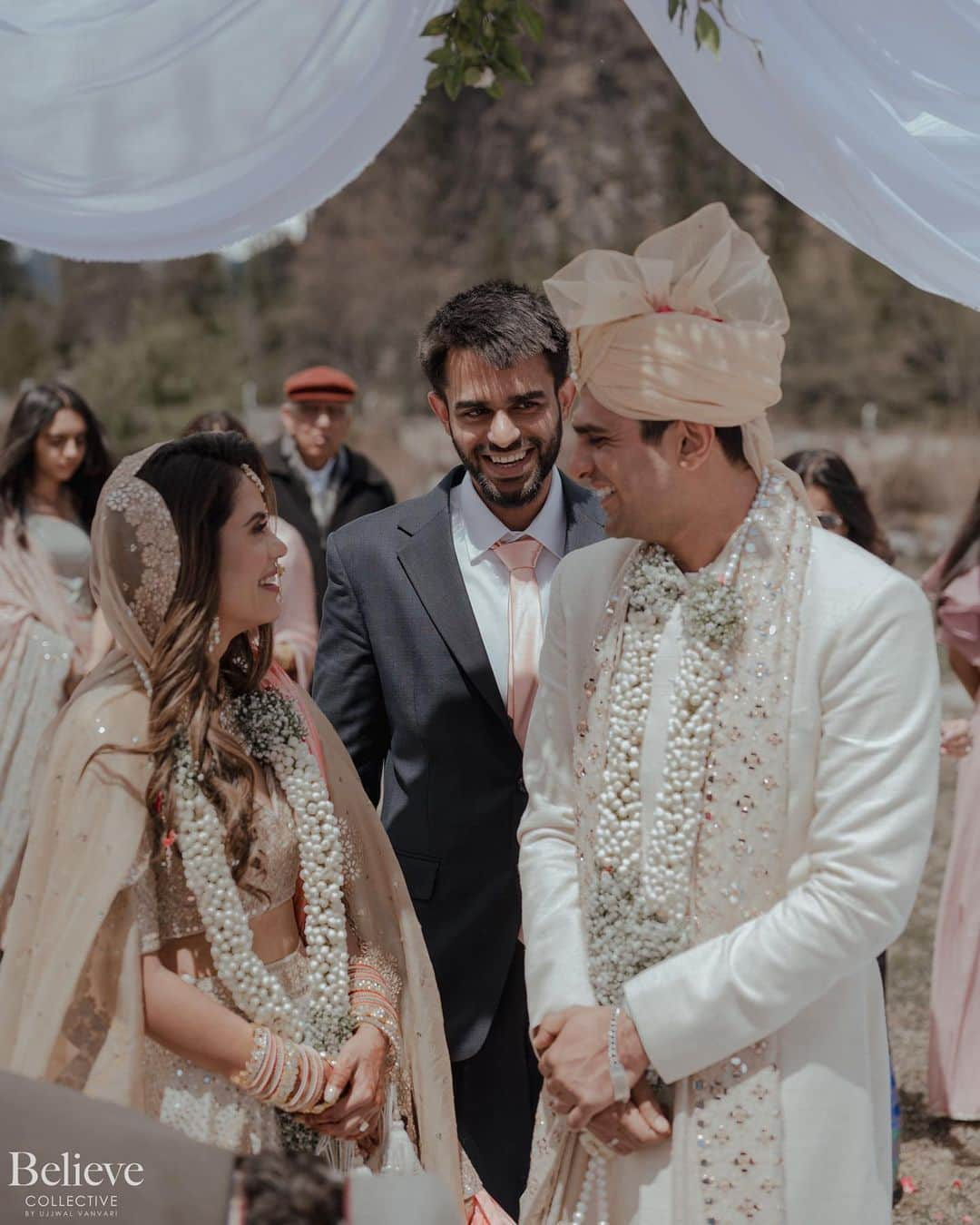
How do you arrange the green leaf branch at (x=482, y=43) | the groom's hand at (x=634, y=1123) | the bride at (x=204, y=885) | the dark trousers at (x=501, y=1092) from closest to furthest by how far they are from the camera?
the groom's hand at (x=634, y=1123)
the bride at (x=204, y=885)
the green leaf branch at (x=482, y=43)
the dark trousers at (x=501, y=1092)

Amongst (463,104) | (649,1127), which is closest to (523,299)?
(649,1127)

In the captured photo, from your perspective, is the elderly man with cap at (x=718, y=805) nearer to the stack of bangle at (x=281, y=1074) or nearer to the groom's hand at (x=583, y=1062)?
the groom's hand at (x=583, y=1062)

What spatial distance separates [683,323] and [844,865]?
2.96ft

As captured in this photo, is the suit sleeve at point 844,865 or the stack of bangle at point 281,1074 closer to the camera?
the suit sleeve at point 844,865

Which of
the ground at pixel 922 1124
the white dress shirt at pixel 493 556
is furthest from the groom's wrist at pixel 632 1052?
the ground at pixel 922 1124

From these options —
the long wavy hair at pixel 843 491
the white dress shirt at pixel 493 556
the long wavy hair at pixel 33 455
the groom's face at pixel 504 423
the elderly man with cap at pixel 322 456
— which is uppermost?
the elderly man with cap at pixel 322 456

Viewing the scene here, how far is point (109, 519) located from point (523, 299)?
131cm

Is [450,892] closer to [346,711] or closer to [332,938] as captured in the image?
[346,711]

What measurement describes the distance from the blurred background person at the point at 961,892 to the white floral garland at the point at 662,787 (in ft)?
9.70

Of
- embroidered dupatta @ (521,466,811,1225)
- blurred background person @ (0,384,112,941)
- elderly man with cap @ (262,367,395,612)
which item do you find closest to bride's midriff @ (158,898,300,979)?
embroidered dupatta @ (521,466,811,1225)

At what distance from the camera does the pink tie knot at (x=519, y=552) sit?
369 centimetres

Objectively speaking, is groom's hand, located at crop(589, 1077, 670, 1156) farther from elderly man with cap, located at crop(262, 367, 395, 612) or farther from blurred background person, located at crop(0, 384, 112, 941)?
elderly man with cap, located at crop(262, 367, 395, 612)

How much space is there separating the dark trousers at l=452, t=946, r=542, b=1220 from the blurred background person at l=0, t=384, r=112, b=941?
8.10ft

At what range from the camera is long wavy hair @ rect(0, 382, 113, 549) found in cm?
627
